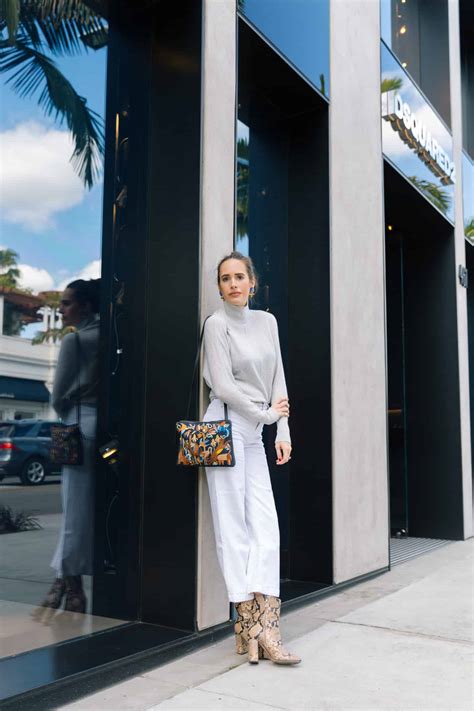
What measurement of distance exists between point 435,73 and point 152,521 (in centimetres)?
709

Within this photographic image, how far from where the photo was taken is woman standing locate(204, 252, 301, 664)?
338cm

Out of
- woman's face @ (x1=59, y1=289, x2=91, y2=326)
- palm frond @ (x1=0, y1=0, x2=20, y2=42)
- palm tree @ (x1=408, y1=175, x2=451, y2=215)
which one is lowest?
woman's face @ (x1=59, y1=289, x2=91, y2=326)

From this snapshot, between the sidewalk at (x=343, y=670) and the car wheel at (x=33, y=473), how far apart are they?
104 cm

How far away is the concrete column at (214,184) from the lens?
370 centimetres

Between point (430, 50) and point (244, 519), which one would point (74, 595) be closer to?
point (244, 519)

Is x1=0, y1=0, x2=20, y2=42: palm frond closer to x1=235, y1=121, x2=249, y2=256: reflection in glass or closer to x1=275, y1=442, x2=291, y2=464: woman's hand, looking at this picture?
x1=235, y1=121, x2=249, y2=256: reflection in glass

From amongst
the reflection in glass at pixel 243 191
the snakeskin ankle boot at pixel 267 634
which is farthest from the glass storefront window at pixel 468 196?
the snakeskin ankle boot at pixel 267 634

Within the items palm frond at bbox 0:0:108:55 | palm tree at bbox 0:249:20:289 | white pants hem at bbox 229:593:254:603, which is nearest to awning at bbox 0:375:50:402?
palm tree at bbox 0:249:20:289

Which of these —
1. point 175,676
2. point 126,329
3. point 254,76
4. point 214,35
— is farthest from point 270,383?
point 254,76

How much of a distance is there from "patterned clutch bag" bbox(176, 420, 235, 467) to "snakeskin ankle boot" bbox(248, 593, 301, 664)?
680mm

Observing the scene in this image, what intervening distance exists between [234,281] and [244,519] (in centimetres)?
117

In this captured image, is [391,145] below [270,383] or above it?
above

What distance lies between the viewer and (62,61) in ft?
12.4

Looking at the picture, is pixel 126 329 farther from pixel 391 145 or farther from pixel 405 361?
pixel 405 361
